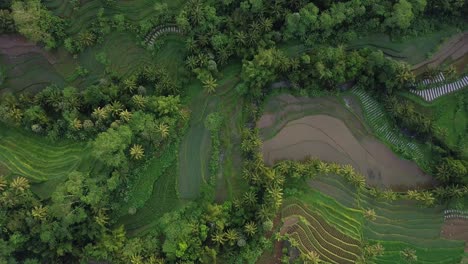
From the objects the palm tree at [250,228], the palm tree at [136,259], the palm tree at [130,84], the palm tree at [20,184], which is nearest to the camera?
the palm tree at [136,259]

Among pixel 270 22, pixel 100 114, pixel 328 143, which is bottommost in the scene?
pixel 100 114

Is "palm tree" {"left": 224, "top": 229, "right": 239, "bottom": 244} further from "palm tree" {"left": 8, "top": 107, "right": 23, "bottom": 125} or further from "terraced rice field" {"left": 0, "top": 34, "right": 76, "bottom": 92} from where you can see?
"terraced rice field" {"left": 0, "top": 34, "right": 76, "bottom": 92}

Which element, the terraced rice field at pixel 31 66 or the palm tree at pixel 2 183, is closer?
the palm tree at pixel 2 183

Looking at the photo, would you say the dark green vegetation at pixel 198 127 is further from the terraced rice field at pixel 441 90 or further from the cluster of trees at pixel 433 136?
the terraced rice field at pixel 441 90

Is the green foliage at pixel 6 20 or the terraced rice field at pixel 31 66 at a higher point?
the green foliage at pixel 6 20

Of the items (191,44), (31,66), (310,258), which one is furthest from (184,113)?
(310,258)

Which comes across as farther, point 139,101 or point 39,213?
point 139,101

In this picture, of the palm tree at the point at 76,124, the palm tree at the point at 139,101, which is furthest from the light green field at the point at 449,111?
the palm tree at the point at 76,124

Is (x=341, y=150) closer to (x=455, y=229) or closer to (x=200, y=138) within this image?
(x=455, y=229)
